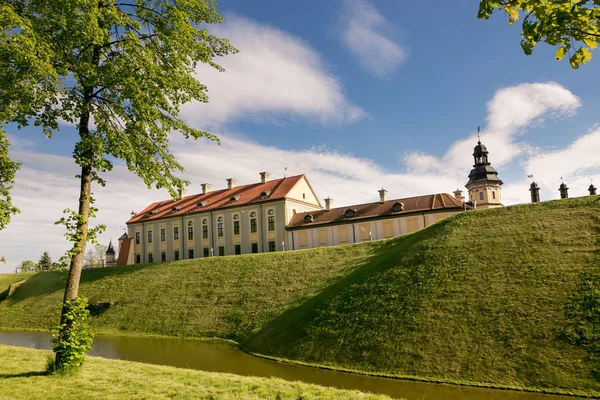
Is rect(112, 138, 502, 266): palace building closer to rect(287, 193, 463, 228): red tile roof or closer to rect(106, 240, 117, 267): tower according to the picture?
rect(287, 193, 463, 228): red tile roof

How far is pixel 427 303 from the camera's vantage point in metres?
19.8

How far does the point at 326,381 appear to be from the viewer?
1577cm

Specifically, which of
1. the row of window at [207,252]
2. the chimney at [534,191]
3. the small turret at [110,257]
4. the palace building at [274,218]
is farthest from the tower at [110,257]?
the chimney at [534,191]

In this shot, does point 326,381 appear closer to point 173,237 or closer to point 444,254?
point 444,254

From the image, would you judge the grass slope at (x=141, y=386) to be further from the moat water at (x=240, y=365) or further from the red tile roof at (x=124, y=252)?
the red tile roof at (x=124, y=252)

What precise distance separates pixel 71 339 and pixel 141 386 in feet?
9.46

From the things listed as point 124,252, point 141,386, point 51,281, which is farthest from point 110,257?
point 141,386

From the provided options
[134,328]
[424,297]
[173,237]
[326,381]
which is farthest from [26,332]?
[424,297]

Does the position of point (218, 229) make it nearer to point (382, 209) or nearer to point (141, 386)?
point (382, 209)

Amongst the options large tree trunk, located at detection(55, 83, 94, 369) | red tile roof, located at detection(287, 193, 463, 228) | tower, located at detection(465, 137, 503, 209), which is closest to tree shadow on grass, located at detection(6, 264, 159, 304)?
red tile roof, located at detection(287, 193, 463, 228)

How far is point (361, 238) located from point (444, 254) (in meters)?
22.0

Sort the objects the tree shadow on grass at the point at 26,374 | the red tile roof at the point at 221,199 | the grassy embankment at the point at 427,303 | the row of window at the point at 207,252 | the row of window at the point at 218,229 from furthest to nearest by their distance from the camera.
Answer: the red tile roof at the point at 221,199, the row of window at the point at 218,229, the row of window at the point at 207,252, the grassy embankment at the point at 427,303, the tree shadow on grass at the point at 26,374

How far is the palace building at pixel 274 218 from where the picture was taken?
45.2 meters

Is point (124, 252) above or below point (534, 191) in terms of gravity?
below
